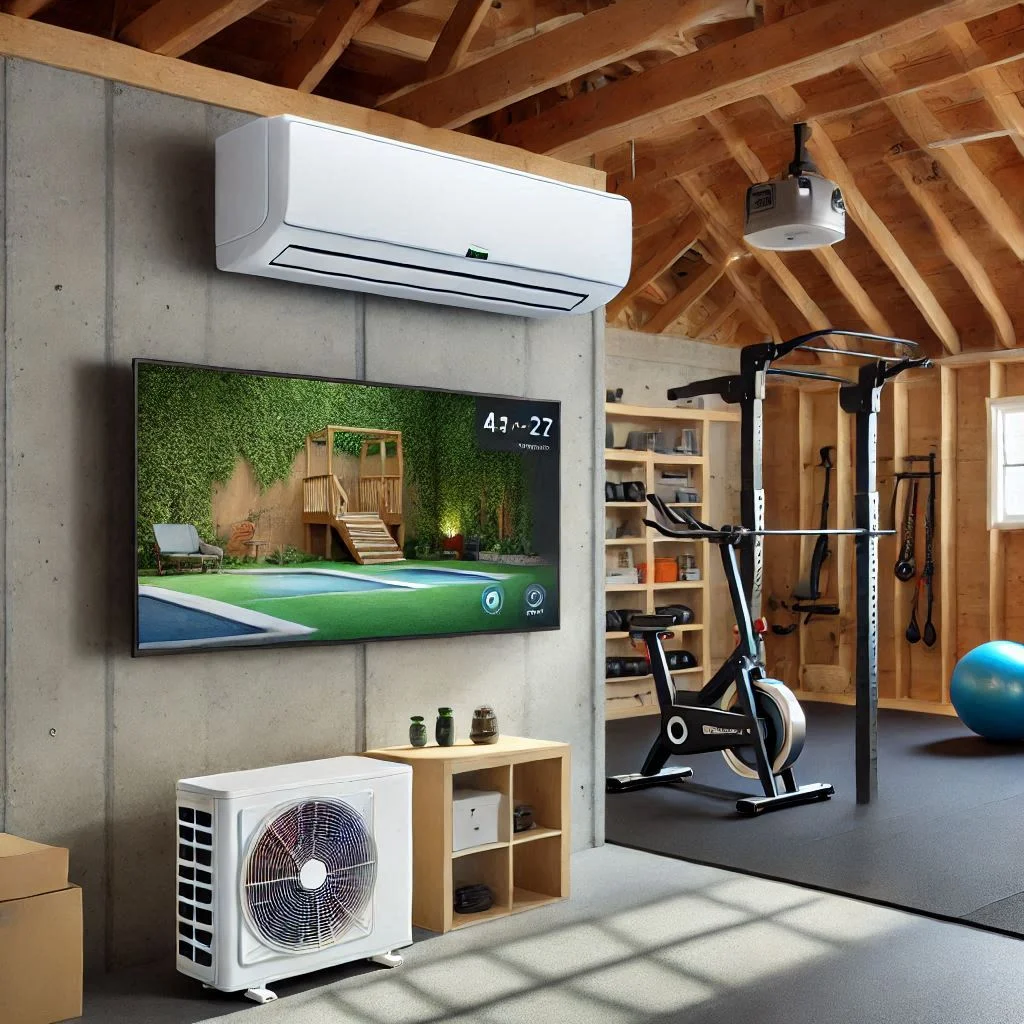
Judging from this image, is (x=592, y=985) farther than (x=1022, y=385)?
No

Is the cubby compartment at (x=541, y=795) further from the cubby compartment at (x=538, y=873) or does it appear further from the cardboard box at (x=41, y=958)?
the cardboard box at (x=41, y=958)

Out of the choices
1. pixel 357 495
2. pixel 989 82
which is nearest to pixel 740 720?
pixel 357 495

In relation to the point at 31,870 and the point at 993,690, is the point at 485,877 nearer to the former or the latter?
the point at 31,870

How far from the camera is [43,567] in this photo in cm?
350

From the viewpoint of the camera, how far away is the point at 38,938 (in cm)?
306

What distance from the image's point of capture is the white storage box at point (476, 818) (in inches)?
158

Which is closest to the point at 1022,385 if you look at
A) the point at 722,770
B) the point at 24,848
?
the point at 722,770

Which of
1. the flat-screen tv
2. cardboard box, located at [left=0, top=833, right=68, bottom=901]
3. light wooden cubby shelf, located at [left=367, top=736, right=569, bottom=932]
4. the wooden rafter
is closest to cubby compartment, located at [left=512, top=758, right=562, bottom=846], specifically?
light wooden cubby shelf, located at [left=367, top=736, right=569, bottom=932]

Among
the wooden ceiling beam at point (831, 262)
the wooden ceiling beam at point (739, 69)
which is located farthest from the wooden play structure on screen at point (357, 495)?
the wooden ceiling beam at point (831, 262)

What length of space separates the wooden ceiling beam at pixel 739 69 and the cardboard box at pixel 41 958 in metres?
3.81

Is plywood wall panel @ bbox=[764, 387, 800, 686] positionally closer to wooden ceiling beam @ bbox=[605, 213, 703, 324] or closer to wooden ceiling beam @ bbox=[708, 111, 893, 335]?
wooden ceiling beam @ bbox=[708, 111, 893, 335]

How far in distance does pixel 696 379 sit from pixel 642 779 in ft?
14.6

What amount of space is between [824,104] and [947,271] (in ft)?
7.54

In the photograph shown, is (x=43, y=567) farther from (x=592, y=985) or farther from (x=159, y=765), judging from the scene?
(x=592, y=985)
